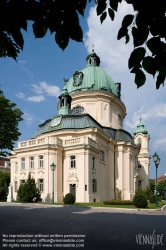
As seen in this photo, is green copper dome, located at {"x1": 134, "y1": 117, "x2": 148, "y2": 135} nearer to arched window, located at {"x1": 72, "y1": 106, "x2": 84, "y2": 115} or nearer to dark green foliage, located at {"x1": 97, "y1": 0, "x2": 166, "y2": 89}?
arched window, located at {"x1": 72, "y1": 106, "x2": 84, "y2": 115}

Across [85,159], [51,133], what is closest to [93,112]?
[51,133]

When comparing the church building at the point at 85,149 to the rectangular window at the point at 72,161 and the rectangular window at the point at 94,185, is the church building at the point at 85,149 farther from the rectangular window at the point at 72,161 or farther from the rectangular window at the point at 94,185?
the rectangular window at the point at 94,185

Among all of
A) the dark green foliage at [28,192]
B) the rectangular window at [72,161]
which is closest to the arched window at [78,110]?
the rectangular window at [72,161]

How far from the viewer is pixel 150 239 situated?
876 centimetres

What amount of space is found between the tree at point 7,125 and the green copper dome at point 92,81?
3208 centimetres

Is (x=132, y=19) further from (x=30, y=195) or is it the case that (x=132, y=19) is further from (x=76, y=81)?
(x=76, y=81)

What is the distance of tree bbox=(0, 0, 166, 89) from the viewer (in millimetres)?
2900

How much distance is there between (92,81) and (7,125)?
34.6 m

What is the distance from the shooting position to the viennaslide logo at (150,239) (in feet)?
26.6

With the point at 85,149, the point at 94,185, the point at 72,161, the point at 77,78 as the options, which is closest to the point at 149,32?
the point at 85,149

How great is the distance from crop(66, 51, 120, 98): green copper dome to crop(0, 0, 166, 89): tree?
4515cm

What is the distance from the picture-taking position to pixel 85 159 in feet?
110

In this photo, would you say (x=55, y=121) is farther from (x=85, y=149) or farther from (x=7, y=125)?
(x=7, y=125)

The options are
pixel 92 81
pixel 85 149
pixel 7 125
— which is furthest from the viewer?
pixel 92 81
